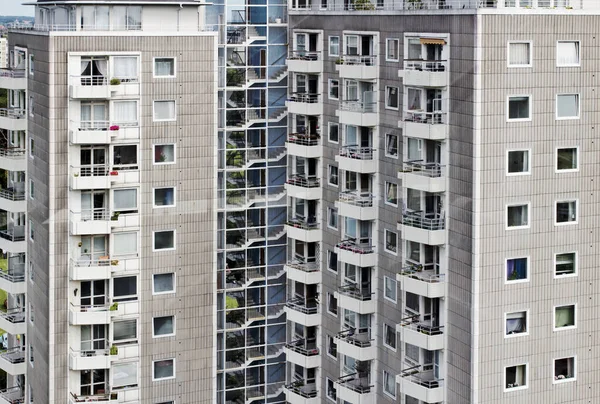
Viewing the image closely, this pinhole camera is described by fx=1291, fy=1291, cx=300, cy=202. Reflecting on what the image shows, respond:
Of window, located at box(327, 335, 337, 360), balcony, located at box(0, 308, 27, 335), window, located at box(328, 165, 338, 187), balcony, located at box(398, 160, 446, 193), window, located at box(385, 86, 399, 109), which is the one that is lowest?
window, located at box(327, 335, 337, 360)

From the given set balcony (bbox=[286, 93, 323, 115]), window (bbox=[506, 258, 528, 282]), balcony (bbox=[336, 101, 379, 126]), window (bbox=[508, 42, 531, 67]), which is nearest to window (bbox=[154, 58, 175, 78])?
balcony (bbox=[286, 93, 323, 115])

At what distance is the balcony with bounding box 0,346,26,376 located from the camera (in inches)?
2352

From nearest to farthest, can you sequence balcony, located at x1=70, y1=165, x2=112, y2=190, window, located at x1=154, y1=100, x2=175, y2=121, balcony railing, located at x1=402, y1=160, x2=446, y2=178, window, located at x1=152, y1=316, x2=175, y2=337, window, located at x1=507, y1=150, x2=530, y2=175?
window, located at x1=507, y1=150, x2=530, y2=175
balcony railing, located at x1=402, y1=160, x2=446, y2=178
balcony, located at x1=70, y1=165, x2=112, y2=190
window, located at x1=154, y1=100, x2=175, y2=121
window, located at x1=152, y1=316, x2=175, y2=337

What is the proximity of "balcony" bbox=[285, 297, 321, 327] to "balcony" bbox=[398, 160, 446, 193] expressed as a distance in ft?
34.6

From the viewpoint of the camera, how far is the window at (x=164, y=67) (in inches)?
2151

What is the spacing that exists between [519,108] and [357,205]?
9.49 metres

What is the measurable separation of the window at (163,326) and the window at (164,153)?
6804mm

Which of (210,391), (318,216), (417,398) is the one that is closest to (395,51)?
(318,216)

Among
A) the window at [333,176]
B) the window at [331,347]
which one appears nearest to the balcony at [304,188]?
the window at [333,176]

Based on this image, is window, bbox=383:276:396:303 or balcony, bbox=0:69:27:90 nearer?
window, bbox=383:276:396:303

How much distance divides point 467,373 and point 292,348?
13466 millimetres

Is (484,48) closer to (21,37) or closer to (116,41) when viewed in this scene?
(116,41)

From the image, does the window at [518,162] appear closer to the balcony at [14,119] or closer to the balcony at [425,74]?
the balcony at [425,74]

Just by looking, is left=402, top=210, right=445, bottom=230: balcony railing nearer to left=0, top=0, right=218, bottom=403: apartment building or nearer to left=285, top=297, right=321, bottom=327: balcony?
left=285, top=297, right=321, bottom=327: balcony
